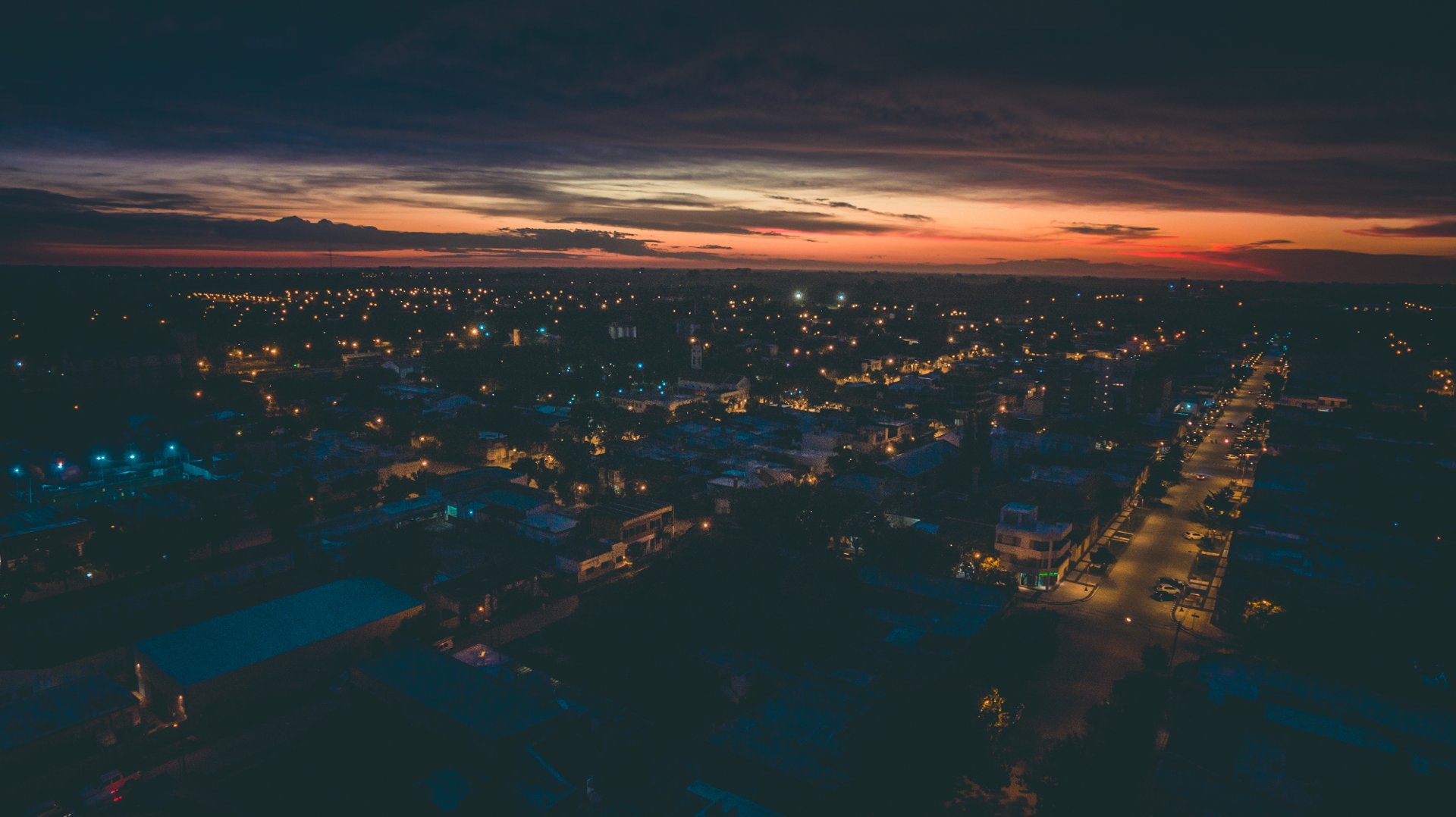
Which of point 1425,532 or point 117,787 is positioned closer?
point 117,787

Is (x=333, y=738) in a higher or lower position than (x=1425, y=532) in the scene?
lower

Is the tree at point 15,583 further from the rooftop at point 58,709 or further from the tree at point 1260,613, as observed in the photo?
the tree at point 1260,613

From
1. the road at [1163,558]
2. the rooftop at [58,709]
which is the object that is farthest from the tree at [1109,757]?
the rooftop at [58,709]

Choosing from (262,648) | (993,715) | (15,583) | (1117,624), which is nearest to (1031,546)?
(1117,624)

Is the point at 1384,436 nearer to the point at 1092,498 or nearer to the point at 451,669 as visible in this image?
the point at 1092,498

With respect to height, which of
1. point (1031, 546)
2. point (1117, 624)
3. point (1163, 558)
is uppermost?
point (1031, 546)

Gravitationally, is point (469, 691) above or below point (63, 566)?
above

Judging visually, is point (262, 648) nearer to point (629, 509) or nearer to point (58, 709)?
point (58, 709)

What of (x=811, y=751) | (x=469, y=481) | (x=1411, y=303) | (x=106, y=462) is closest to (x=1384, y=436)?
(x=811, y=751)
